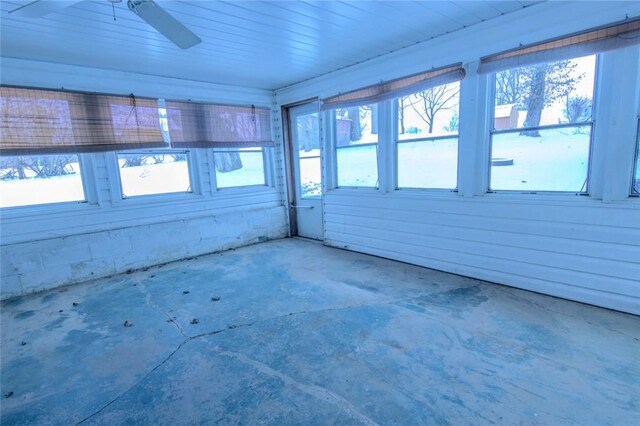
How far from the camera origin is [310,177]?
5.46 metres

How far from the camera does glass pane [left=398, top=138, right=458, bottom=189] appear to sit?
11.9 ft

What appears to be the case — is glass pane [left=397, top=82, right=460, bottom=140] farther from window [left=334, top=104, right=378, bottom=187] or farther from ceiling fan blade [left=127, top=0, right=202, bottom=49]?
ceiling fan blade [left=127, top=0, right=202, bottom=49]

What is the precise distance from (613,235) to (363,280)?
2.19m

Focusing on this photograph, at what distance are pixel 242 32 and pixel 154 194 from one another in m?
2.60

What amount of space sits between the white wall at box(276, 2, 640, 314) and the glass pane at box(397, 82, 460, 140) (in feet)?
0.54

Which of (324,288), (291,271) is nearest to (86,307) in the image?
(291,271)

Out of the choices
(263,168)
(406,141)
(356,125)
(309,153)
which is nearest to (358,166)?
(356,125)

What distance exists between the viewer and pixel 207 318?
2.90 m

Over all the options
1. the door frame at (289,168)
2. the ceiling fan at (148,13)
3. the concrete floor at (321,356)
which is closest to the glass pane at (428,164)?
the concrete floor at (321,356)

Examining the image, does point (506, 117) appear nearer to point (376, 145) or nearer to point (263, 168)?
point (376, 145)

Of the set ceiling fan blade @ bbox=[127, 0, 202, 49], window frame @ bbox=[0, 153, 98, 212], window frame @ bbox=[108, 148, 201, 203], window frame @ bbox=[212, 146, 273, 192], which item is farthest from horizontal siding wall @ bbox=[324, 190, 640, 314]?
window frame @ bbox=[0, 153, 98, 212]

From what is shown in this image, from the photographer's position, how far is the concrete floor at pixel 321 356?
5.91ft

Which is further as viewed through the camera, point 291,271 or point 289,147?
point 289,147

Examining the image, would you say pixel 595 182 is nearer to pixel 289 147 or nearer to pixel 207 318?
pixel 207 318
